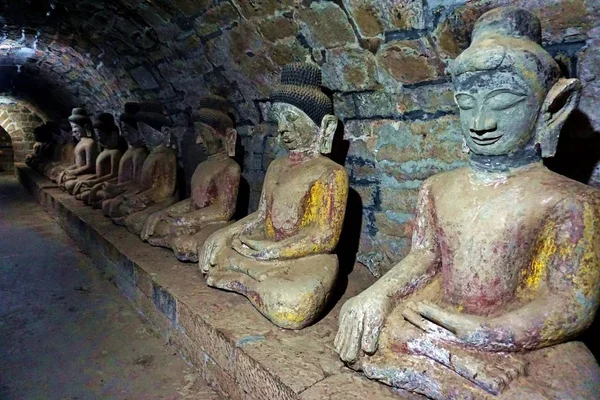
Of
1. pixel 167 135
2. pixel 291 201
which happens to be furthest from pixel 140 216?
pixel 291 201

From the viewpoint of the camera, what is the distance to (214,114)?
4.09 m

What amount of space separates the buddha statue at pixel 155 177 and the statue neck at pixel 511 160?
361cm

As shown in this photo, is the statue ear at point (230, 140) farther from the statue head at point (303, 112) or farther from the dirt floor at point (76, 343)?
the dirt floor at point (76, 343)

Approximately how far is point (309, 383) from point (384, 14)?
1.99 meters

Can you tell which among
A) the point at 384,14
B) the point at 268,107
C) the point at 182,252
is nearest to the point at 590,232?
the point at 384,14

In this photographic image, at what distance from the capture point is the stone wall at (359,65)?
228 cm

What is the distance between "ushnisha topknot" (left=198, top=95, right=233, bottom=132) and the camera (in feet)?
13.4

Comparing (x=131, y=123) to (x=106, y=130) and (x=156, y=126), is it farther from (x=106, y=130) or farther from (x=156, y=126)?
(x=106, y=130)

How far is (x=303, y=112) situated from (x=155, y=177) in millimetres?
2677

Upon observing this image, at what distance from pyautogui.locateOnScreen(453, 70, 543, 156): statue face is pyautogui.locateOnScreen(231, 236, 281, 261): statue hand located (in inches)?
55.4

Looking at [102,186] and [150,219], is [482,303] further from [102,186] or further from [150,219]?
[102,186]

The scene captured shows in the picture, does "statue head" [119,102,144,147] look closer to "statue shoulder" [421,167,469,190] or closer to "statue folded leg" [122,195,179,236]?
"statue folded leg" [122,195,179,236]

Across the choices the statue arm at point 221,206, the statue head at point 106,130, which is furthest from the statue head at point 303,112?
the statue head at point 106,130

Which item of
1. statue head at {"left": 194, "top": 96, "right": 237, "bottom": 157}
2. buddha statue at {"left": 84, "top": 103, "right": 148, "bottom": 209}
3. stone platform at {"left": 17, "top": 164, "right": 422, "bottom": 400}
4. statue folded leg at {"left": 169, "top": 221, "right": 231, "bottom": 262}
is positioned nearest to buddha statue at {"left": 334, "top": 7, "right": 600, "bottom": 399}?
stone platform at {"left": 17, "top": 164, "right": 422, "bottom": 400}
